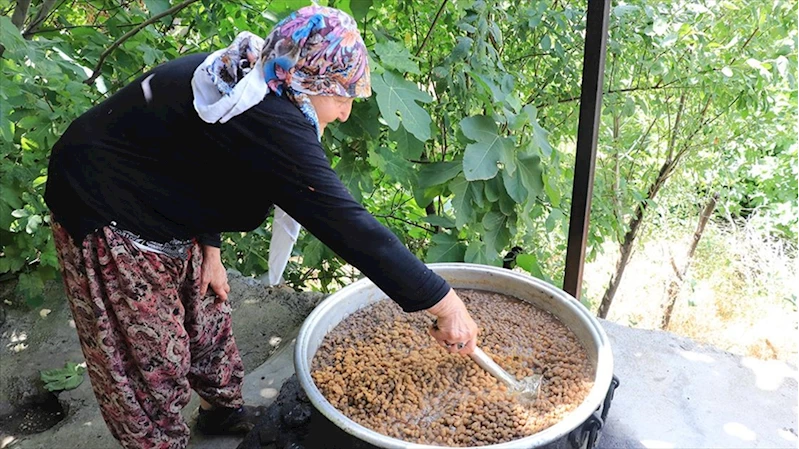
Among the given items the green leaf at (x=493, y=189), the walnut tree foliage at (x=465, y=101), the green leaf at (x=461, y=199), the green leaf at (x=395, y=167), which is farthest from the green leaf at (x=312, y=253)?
the green leaf at (x=493, y=189)

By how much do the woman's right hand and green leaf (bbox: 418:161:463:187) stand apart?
92 cm

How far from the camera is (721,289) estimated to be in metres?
4.48

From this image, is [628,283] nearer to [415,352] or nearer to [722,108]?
[722,108]

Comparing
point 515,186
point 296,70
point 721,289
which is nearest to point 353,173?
point 515,186

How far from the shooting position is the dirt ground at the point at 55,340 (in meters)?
2.48

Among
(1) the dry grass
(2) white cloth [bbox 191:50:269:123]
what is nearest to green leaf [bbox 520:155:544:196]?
(2) white cloth [bbox 191:50:269:123]

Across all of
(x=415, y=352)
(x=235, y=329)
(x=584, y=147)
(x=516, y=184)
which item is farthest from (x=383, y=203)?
(x=415, y=352)

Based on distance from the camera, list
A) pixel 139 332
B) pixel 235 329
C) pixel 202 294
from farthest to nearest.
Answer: pixel 235 329
pixel 202 294
pixel 139 332

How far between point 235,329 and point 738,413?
2.13m

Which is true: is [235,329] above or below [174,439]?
below

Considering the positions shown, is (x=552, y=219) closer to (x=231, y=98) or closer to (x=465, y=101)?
(x=465, y=101)

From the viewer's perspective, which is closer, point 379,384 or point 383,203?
point 379,384

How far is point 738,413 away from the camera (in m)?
2.15

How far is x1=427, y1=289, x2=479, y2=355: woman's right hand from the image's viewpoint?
134 centimetres
